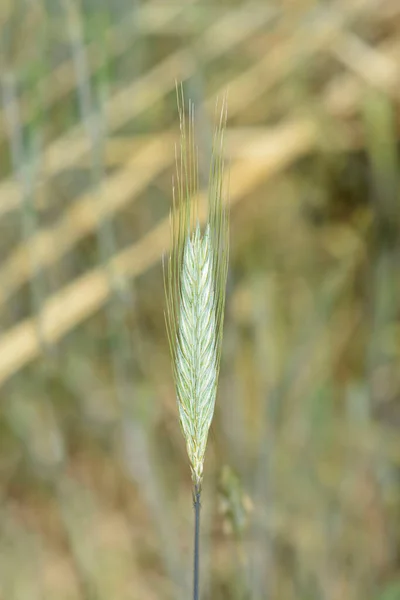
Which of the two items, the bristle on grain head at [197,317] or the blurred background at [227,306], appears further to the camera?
the blurred background at [227,306]

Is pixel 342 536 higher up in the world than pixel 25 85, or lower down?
lower down

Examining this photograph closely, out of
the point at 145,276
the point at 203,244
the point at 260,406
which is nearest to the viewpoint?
the point at 203,244

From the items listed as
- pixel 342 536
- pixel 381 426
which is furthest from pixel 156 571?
pixel 381 426

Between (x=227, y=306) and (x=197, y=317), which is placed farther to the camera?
(x=227, y=306)

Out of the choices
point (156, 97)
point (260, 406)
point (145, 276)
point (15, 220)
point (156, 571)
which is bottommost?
point (156, 571)

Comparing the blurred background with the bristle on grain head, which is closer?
the bristle on grain head

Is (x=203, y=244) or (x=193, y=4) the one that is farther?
(x=193, y=4)

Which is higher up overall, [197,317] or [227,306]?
[197,317]

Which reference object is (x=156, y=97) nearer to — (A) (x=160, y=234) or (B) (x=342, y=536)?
(A) (x=160, y=234)
